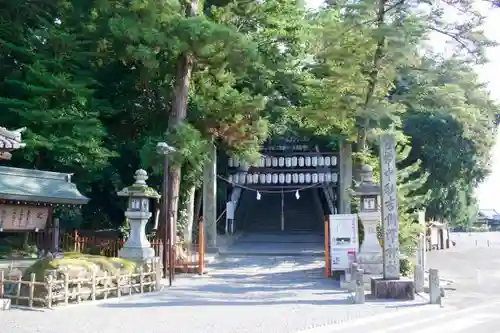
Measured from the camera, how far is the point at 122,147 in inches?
827

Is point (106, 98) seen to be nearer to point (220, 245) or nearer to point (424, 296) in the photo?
point (220, 245)

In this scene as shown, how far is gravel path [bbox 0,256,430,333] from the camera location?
8500mm

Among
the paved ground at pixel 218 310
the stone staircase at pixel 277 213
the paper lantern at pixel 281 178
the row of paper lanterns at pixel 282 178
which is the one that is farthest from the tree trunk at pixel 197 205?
the paved ground at pixel 218 310

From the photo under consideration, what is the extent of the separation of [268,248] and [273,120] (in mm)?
5831

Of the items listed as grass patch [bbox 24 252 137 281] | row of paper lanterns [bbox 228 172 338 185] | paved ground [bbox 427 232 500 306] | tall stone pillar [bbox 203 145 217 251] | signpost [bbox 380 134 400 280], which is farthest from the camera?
row of paper lanterns [bbox 228 172 338 185]

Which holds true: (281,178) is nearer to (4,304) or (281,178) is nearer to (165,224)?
(165,224)

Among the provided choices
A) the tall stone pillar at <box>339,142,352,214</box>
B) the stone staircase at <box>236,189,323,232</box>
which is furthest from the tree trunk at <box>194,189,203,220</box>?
the tall stone pillar at <box>339,142,352,214</box>

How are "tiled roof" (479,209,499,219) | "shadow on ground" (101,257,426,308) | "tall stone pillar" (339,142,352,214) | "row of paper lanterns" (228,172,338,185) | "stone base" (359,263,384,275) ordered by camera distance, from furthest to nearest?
"tiled roof" (479,209,499,219)
"row of paper lanterns" (228,172,338,185)
"tall stone pillar" (339,142,352,214)
"stone base" (359,263,384,275)
"shadow on ground" (101,257,426,308)

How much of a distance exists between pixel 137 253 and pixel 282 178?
10.6m

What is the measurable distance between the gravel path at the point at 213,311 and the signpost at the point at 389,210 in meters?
1.17

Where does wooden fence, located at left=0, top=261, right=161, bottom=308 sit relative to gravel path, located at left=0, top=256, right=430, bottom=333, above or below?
above

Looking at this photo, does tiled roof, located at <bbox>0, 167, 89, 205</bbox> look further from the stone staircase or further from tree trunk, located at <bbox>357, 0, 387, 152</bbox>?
the stone staircase

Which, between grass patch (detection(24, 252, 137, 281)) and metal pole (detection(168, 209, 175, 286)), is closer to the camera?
grass patch (detection(24, 252, 137, 281))

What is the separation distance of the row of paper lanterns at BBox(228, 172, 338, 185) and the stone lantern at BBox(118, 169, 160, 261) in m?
8.77
